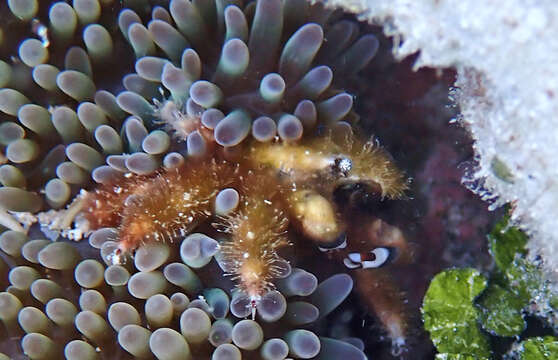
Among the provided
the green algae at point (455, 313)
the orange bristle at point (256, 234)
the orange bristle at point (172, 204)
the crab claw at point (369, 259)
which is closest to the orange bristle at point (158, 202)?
the orange bristle at point (172, 204)

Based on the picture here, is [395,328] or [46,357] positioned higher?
[395,328]

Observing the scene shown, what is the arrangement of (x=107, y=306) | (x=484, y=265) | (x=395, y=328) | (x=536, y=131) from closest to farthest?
(x=536, y=131), (x=107, y=306), (x=395, y=328), (x=484, y=265)

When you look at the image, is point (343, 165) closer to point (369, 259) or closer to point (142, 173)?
point (369, 259)

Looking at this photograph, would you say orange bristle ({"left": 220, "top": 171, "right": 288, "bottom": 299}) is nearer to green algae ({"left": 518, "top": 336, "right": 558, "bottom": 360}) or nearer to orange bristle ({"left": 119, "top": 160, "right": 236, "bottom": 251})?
orange bristle ({"left": 119, "top": 160, "right": 236, "bottom": 251})

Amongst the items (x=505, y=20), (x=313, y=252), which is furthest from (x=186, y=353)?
(x=505, y=20)

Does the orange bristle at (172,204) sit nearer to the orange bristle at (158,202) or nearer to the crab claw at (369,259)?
the orange bristle at (158,202)

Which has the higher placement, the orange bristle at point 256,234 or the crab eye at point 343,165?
the crab eye at point 343,165

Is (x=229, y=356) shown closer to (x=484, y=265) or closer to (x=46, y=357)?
(x=46, y=357)

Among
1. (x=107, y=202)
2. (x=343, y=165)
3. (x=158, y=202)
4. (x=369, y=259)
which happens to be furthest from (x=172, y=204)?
(x=369, y=259)

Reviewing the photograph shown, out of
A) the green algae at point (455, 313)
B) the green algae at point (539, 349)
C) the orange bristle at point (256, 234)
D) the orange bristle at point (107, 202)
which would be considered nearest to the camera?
the orange bristle at point (256, 234)
